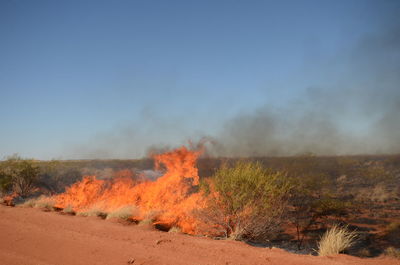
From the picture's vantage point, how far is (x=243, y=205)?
11578 millimetres

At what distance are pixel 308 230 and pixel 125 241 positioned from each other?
1230 cm

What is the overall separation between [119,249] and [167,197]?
22.3 feet

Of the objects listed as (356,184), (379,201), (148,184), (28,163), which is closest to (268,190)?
(148,184)

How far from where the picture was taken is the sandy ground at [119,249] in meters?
6.96

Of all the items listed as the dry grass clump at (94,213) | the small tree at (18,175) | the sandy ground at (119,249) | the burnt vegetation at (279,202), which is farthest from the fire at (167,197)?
the small tree at (18,175)

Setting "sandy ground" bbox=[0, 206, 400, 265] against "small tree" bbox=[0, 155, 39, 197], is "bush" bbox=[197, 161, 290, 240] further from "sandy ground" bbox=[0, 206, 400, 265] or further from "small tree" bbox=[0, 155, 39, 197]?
"small tree" bbox=[0, 155, 39, 197]

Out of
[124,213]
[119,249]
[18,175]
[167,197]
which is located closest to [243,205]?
[167,197]

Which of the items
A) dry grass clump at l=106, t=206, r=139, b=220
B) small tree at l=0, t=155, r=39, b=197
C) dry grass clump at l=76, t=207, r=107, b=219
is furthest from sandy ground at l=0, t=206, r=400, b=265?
small tree at l=0, t=155, r=39, b=197

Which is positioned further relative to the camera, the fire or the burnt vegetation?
the fire

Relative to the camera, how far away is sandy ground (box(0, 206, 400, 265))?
274 inches

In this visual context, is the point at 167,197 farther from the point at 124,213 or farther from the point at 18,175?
the point at 18,175

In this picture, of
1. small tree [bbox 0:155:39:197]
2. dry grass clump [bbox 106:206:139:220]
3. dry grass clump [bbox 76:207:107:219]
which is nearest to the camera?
dry grass clump [bbox 106:206:139:220]

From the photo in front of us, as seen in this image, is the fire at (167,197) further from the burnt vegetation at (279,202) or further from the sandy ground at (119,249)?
the sandy ground at (119,249)

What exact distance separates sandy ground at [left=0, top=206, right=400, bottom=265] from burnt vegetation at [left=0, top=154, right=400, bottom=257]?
3030 mm
